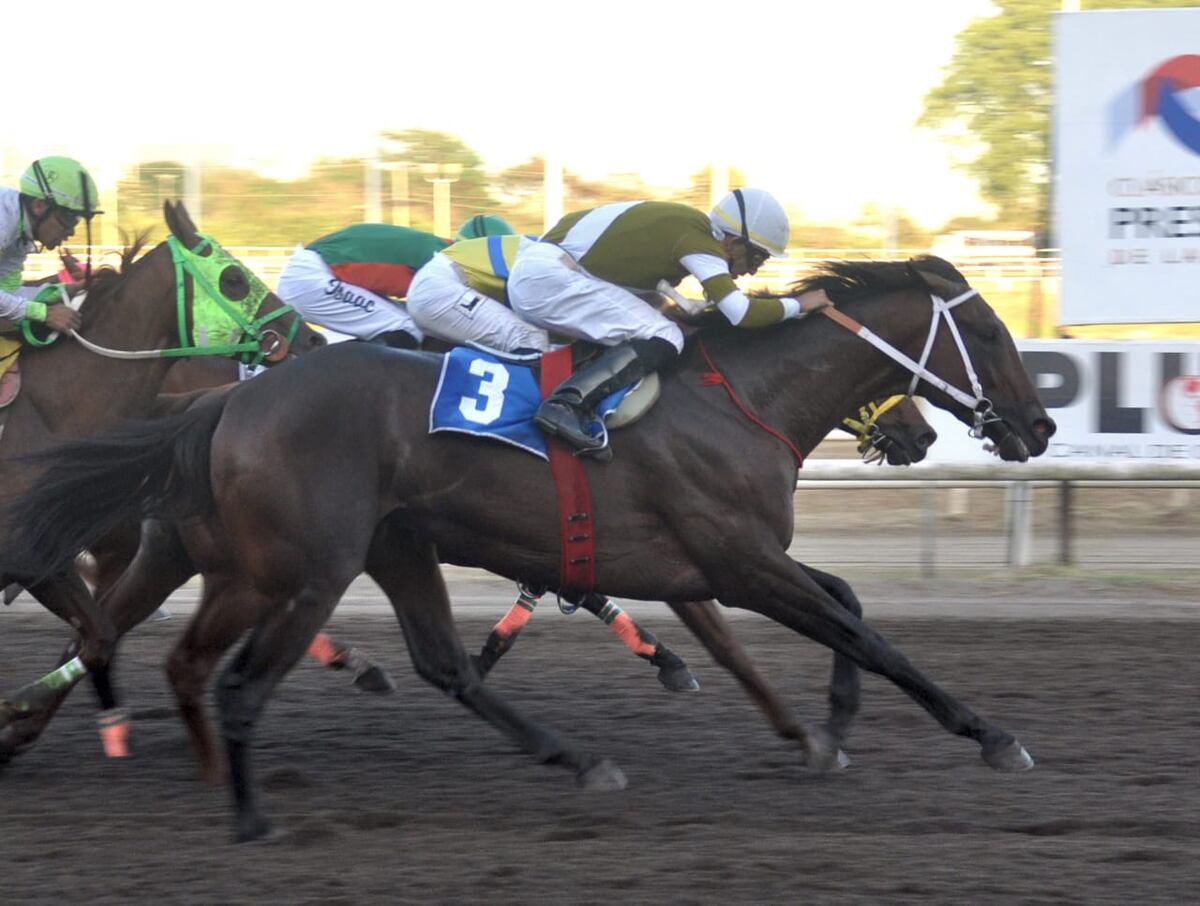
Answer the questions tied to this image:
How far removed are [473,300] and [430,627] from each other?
120cm

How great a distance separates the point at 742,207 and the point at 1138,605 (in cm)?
436

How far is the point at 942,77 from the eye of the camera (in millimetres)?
27000

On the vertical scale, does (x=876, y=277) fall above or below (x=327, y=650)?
above

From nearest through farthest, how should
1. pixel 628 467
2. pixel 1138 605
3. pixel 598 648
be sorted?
pixel 628 467
pixel 598 648
pixel 1138 605

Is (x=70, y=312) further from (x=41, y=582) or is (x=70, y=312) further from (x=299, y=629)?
(x=299, y=629)

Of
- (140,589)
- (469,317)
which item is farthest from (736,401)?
(140,589)

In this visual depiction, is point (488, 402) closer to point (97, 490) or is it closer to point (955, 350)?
point (97, 490)

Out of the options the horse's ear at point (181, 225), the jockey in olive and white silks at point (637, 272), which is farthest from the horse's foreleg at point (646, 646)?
the horse's ear at point (181, 225)

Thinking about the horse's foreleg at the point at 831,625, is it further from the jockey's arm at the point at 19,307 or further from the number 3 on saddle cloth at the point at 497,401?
the jockey's arm at the point at 19,307

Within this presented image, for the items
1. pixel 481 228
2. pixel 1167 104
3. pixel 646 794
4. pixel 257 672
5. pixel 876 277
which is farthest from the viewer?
pixel 1167 104

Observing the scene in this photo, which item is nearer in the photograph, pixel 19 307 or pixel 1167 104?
pixel 19 307

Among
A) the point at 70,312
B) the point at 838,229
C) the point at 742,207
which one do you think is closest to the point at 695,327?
the point at 742,207

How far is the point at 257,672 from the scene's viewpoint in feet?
16.1

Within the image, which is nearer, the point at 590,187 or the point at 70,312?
the point at 70,312
